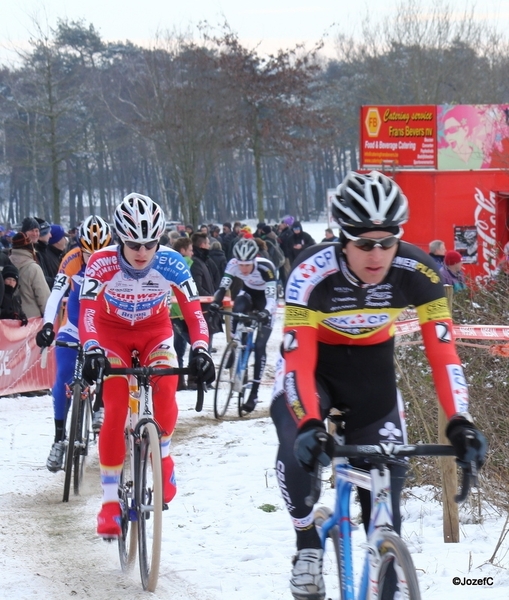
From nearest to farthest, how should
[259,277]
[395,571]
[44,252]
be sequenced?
1. [395,571]
2. [259,277]
3. [44,252]

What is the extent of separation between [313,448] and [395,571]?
514 mm

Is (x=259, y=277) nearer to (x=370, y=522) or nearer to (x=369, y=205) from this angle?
(x=369, y=205)

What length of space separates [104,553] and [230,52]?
1269 inches

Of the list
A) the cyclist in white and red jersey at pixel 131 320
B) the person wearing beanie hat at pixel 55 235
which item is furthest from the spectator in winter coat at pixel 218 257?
the cyclist in white and red jersey at pixel 131 320

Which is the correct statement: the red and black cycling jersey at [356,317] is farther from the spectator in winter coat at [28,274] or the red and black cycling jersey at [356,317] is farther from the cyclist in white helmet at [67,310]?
the spectator in winter coat at [28,274]

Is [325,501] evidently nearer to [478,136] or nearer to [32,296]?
[32,296]

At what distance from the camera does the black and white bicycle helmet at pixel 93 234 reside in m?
7.50

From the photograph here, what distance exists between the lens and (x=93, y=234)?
751 centimetres

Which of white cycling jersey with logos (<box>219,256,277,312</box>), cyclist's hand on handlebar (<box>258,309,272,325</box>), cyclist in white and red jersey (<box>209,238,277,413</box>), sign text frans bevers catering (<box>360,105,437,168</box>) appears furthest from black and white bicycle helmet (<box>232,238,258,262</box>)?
sign text frans bevers catering (<box>360,105,437,168</box>)

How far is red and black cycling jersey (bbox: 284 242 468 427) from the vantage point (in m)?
3.74

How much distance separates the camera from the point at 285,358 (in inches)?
148

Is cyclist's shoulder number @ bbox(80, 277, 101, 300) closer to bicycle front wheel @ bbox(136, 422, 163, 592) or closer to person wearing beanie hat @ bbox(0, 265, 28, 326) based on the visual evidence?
bicycle front wheel @ bbox(136, 422, 163, 592)

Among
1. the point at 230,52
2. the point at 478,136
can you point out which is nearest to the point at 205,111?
the point at 230,52

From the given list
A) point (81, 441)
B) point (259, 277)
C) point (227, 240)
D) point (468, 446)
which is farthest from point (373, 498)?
point (227, 240)
